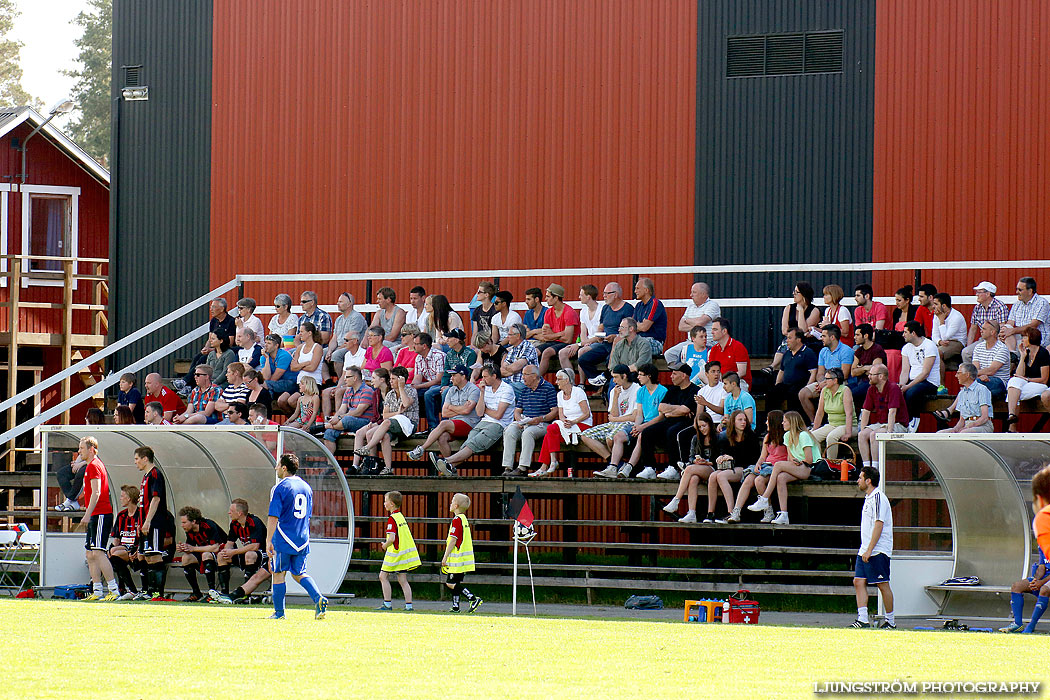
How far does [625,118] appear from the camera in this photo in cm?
2294

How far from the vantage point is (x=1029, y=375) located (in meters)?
17.1

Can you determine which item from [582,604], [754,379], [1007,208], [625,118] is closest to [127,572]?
[582,604]

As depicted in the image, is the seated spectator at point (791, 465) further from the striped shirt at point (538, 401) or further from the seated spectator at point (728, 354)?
the striped shirt at point (538, 401)

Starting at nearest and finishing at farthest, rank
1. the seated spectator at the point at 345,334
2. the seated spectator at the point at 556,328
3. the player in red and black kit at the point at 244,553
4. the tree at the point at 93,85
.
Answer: the player in red and black kit at the point at 244,553, the seated spectator at the point at 556,328, the seated spectator at the point at 345,334, the tree at the point at 93,85

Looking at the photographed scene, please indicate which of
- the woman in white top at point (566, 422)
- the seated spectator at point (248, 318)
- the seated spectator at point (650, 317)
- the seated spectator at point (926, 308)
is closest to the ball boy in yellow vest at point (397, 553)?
the woman in white top at point (566, 422)

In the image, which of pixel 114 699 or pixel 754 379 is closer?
pixel 114 699

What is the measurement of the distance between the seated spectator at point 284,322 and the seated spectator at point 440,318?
2267 millimetres

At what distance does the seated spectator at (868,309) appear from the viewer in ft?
60.5

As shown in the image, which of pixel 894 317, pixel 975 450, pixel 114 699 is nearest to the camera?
pixel 114 699

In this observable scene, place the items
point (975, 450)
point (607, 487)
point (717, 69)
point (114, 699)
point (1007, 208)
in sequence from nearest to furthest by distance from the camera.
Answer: point (114, 699) → point (975, 450) → point (607, 487) → point (1007, 208) → point (717, 69)

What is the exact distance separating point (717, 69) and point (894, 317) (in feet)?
16.2

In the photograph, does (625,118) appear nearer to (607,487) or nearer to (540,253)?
(540,253)

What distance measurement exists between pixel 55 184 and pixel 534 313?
616 inches

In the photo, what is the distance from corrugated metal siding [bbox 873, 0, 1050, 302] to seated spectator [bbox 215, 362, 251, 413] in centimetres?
875
